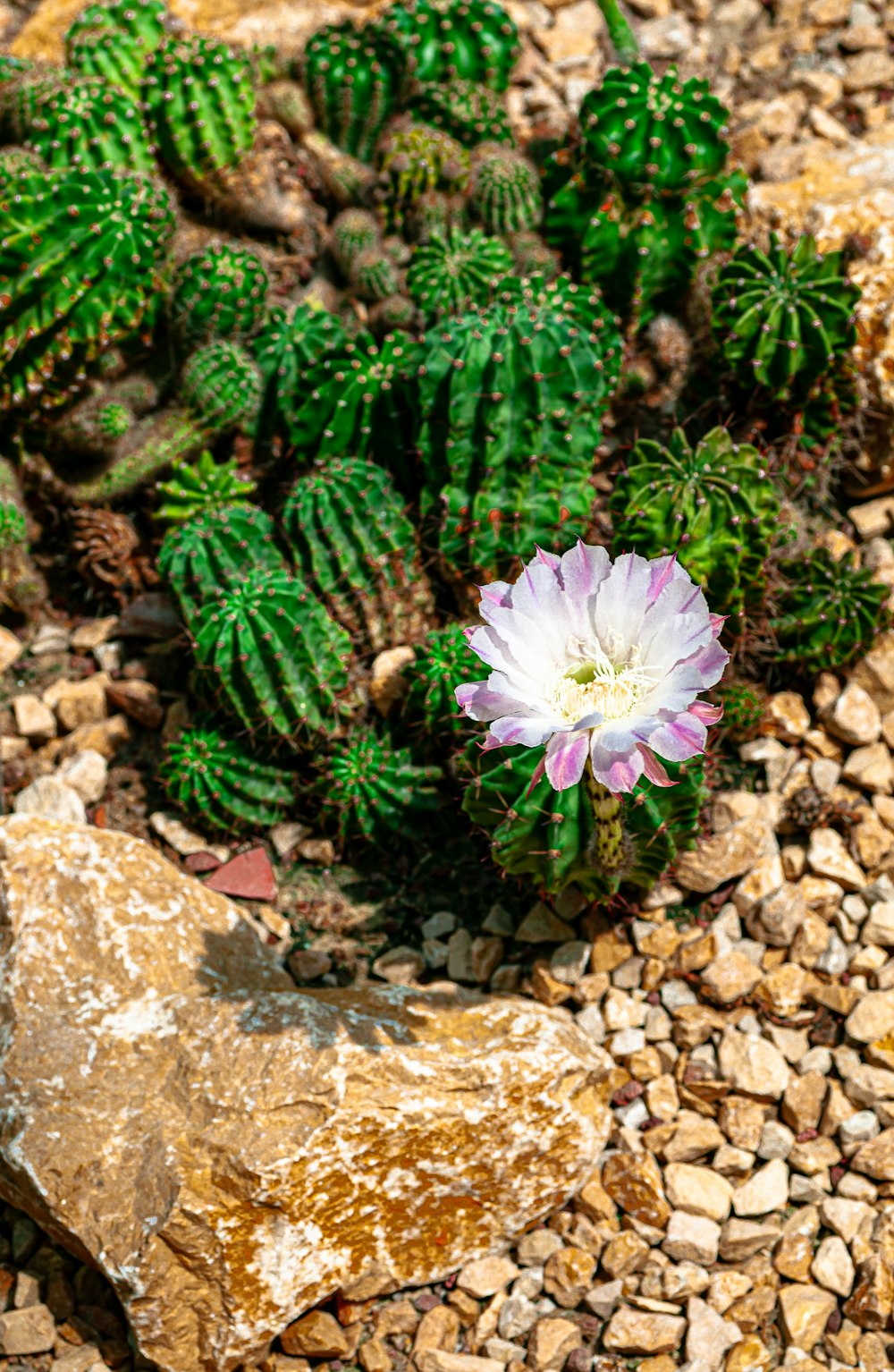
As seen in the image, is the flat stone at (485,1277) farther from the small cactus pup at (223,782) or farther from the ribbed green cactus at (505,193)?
the ribbed green cactus at (505,193)

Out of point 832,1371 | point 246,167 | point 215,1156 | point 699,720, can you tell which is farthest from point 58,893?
point 246,167

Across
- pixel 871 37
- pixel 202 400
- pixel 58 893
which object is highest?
pixel 871 37

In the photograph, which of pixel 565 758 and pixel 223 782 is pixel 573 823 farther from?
pixel 223 782

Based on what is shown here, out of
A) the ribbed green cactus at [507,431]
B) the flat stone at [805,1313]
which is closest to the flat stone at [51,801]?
the ribbed green cactus at [507,431]

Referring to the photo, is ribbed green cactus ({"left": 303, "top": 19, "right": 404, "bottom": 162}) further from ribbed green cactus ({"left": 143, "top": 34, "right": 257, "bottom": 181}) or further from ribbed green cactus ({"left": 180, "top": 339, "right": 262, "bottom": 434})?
ribbed green cactus ({"left": 180, "top": 339, "right": 262, "bottom": 434})

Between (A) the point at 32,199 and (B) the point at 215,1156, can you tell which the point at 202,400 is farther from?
(B) the point at 215,1156

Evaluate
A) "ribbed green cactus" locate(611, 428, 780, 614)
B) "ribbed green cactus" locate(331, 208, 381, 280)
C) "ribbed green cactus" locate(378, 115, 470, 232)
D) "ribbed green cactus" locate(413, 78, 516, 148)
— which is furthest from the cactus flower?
"ribbed green cactus" locate(413, 78, 516, 148)
